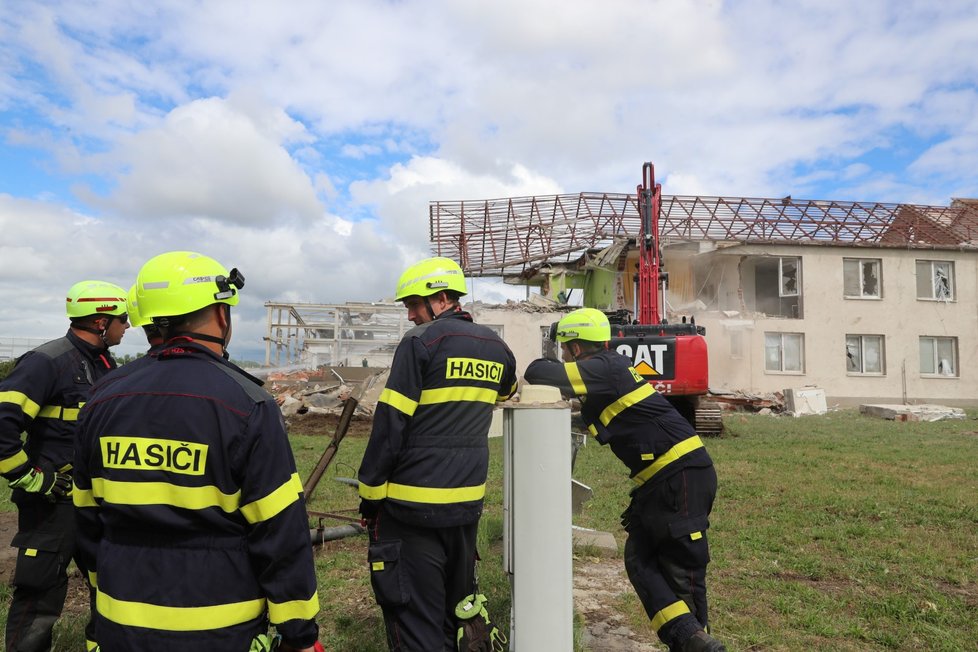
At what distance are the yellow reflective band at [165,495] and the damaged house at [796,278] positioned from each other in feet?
70.5

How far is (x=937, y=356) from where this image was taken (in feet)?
79.7

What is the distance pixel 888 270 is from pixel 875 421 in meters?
10.1

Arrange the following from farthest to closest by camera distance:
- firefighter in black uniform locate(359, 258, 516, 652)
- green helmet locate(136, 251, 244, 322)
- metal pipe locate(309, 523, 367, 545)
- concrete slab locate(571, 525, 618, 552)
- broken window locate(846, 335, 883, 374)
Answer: broken window locate(846, 335, 883, 374) → concrete slab locate(571, 525, 618, 552) → metal pipe locate(309, 523, 367, 545) → firefighter in black uniform locate(359, 258, 516, 652) → green helmet locate(136, 251, 244, 322)

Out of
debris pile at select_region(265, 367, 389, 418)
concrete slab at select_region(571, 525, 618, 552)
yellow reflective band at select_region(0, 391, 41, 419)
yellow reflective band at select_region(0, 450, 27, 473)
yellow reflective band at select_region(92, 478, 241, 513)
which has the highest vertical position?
yellow reflective band at select_region(0, 391, 41, 419)

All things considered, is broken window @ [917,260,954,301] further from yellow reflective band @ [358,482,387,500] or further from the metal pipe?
yellow reflective band @ [358,482,387,500]

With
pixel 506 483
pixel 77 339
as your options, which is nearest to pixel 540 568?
pixel 506 483

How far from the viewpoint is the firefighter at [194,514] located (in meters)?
1.79

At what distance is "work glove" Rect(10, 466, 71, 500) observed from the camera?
3.23m

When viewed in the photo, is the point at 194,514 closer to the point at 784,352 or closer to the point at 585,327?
the point at 585,327

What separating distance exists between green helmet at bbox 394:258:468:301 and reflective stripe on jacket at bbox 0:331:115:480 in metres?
1.83

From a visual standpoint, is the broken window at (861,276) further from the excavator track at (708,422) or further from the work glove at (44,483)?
the work glove at (44,483)

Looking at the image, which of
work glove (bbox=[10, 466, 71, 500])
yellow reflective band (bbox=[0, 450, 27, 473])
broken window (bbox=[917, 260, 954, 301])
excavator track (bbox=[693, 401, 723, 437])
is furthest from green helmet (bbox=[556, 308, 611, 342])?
broken window (bbox=[917, 260, 954, 301])

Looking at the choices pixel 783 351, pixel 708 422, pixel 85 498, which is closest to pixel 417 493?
pixel 85 498

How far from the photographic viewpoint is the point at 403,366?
287 centimetres
